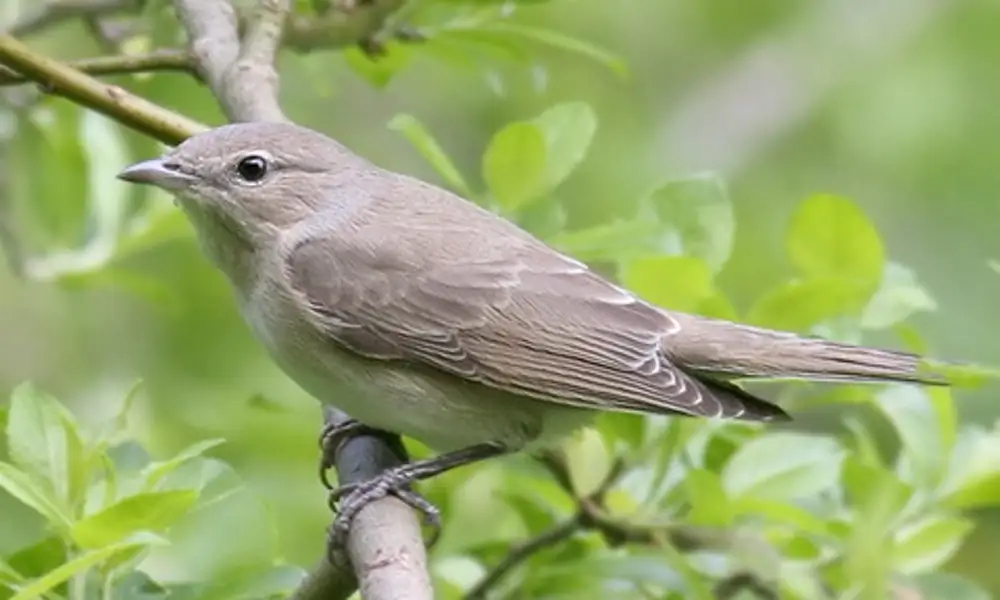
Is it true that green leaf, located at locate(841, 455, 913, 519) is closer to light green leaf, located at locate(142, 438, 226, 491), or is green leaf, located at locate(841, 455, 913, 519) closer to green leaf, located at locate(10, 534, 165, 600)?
light green leaf, located at locate(142, 438, 226, 491)

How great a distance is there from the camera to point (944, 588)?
279 centimetres

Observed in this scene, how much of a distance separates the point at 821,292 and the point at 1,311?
11.3 ft

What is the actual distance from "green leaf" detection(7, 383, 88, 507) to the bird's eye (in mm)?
1084

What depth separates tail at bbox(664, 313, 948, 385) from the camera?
9.66 ft

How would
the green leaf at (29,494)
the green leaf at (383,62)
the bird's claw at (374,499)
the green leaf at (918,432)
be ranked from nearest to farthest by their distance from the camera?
the green leaf at (29,494) < the bird's claw at (374,499) < the green leaf at (918,432) < the green leaf at (383,62)

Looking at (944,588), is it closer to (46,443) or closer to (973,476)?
(973,476)

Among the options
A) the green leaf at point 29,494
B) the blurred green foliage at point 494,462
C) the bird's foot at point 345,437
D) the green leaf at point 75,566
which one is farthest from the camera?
the bird's foot at point 345,437

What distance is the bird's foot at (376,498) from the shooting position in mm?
2559

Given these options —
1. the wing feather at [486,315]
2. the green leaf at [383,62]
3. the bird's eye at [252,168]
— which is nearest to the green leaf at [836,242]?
the wing feather at [486,315]

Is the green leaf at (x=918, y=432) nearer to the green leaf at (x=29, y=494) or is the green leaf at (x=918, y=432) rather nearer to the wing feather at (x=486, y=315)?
the wing feather at (x=486, y=315)

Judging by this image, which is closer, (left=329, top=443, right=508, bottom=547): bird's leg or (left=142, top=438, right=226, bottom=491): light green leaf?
(left=142, top=438, right=226, bottom=491): light green leaf

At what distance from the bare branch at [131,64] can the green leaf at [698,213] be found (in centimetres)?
93

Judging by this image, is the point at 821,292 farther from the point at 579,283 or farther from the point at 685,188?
the point at 579,283

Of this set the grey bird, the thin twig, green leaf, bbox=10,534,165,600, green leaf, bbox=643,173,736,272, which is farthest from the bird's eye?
green leaf, bbox=10,534,165,600
